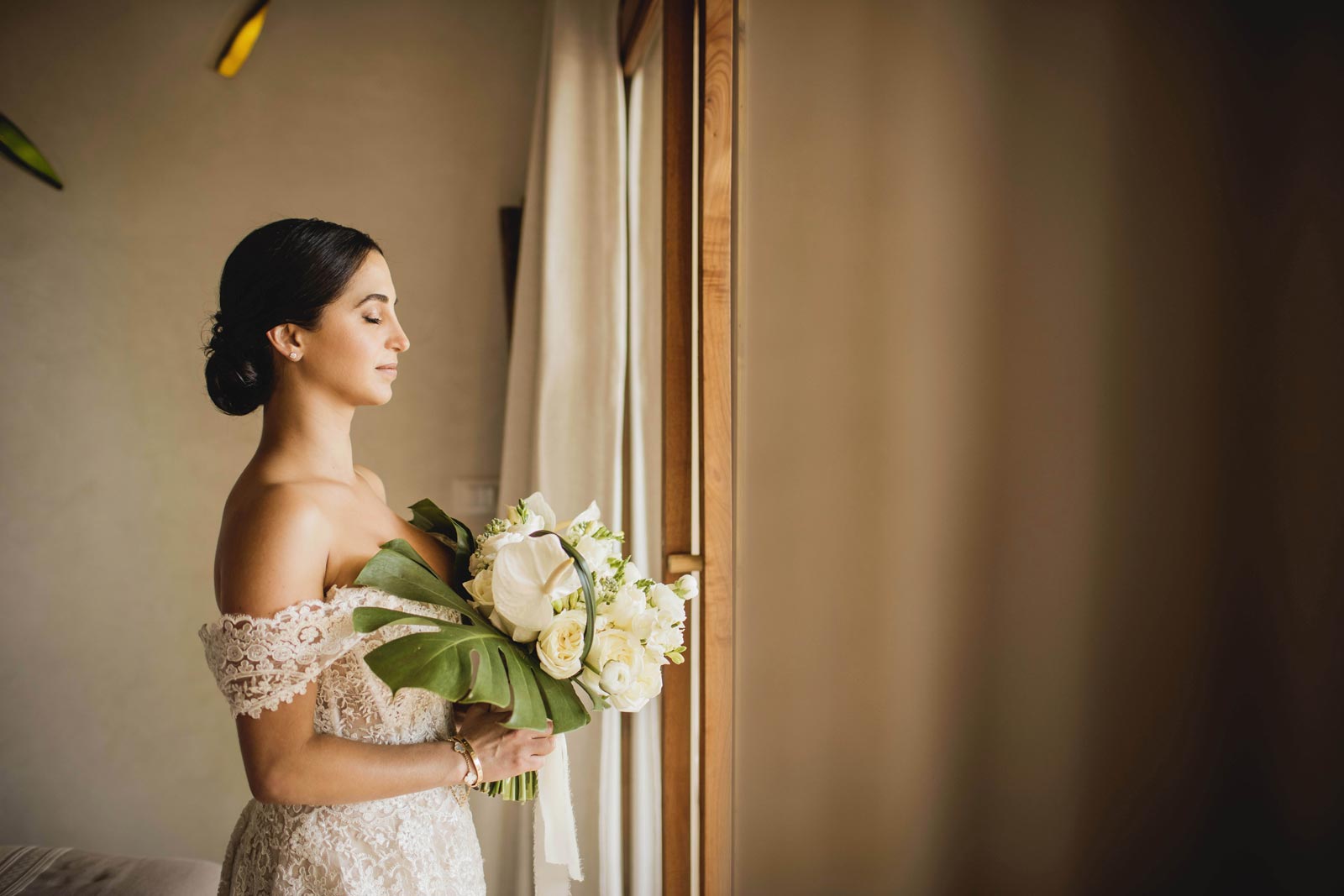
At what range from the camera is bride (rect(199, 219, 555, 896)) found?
0.83m

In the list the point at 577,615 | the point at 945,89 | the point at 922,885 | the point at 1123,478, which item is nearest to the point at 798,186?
the point at 945,89

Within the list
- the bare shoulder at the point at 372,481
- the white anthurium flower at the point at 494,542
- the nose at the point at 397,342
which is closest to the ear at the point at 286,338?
the nose at the point at 397,342

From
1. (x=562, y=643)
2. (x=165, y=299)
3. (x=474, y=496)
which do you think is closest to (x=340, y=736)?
(x=562, y=643)

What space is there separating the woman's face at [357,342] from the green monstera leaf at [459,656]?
25 centimetres

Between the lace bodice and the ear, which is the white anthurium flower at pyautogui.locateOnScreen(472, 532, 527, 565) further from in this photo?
the ear

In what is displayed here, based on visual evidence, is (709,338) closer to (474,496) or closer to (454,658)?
(454,658)

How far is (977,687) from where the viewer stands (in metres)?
0.94

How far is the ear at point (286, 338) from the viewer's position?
94 centimetres

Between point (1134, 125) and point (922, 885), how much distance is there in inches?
40.2

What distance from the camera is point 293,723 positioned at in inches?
32.8

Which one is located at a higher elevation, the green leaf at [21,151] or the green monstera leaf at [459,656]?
the green leaf at [21,151]

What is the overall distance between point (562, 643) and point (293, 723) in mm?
333

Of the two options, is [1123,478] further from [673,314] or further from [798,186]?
[673,314]

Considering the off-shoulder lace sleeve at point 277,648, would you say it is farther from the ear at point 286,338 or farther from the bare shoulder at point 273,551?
the ear at point 286,338
